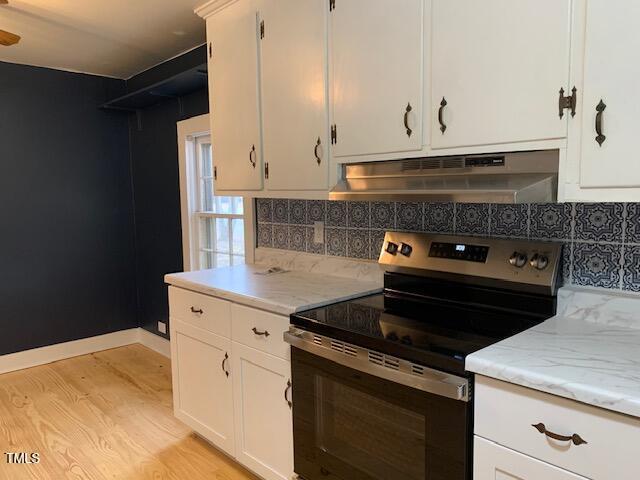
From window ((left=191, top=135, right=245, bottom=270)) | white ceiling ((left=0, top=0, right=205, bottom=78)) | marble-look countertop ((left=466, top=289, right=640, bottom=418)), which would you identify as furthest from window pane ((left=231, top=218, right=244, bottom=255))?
marble-look countertop ((left=466, top=289, right=640, bottom=418))

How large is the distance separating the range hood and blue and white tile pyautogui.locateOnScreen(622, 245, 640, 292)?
35 cm

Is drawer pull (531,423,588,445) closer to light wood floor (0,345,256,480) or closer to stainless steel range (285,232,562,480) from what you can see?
stainless steel range (285,232,562,480)

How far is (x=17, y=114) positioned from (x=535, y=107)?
377 cm

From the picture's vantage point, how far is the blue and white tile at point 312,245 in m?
2.51

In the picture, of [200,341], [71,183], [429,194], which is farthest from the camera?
[71,183]

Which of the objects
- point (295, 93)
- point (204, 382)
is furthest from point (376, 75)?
point (204, 382)

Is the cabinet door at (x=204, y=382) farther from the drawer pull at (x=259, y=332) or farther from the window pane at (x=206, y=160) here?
the window pane at (x=206, y=160)

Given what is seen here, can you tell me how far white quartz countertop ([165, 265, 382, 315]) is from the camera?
6.36 feet

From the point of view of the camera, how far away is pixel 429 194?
161 centimetres

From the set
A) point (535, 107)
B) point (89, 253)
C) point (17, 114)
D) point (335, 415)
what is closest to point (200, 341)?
point (335, 415)

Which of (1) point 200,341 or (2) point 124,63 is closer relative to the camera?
(1) point 200,341

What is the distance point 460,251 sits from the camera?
1.84 meters

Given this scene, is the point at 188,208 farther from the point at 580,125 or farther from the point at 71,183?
the point at 580,125

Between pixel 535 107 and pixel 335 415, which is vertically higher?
pixel 535 107
